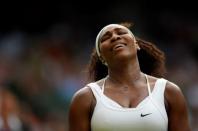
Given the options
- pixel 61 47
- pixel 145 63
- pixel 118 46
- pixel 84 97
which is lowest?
pixel 61 47

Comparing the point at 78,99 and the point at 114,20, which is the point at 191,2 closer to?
the point at 114,20

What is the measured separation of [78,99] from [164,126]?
0.65m

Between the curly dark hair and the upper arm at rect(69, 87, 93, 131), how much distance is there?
52 centimetres

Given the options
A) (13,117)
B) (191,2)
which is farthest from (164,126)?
(191,2)

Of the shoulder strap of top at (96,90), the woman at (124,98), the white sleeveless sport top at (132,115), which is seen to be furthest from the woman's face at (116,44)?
the white sleeveless sport top at (132,115)

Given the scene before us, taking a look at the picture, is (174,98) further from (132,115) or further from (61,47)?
(61,47)

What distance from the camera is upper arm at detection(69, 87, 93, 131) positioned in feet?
20.0

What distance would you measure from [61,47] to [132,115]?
7512 mm

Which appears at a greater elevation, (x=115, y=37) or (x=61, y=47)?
(x=115, y=37)

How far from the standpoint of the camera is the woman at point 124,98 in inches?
234

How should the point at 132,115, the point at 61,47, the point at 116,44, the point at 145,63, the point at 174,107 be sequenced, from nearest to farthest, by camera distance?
the point at 132,115, the point at 174,107, the point at 116,44, the point at 145,63, the point at 61,47

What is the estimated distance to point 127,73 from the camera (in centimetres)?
623

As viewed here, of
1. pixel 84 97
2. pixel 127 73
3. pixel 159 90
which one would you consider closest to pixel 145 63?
pixel 127 73

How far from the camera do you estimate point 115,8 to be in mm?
14938
